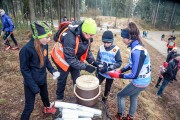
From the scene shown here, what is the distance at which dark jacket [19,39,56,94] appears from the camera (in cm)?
255

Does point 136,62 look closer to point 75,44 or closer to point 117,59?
point 117,59

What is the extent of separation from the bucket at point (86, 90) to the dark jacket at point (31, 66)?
733 millimetres

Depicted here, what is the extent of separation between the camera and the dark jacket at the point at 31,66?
255 cm

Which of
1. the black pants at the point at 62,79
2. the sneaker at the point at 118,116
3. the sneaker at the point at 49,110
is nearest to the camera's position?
the black pants at the point at 62,79

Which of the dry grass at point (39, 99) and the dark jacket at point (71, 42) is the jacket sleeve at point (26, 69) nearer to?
the dark jacket at point (71, 42)

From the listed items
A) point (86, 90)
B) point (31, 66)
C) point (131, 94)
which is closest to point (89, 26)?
point (86, 90)

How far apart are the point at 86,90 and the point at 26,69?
42.3 inches

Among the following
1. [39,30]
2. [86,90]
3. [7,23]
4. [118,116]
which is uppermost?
[39,30]

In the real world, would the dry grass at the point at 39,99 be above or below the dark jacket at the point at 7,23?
below

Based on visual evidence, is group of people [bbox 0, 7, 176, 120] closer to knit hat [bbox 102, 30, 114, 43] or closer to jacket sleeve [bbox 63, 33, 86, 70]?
jacket sleeve [bbox 63, 33, 86, 70]

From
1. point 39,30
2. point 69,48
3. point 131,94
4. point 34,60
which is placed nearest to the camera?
point 39,30

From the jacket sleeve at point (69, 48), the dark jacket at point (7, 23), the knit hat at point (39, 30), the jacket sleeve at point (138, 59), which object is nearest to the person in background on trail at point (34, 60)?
the knit hat at point (39, 30)

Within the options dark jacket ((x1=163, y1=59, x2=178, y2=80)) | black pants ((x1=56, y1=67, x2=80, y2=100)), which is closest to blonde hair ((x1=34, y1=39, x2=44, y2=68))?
black pants ((x1=56, y1=67, x2=80, y2=100))

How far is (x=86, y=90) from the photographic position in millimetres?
2629
